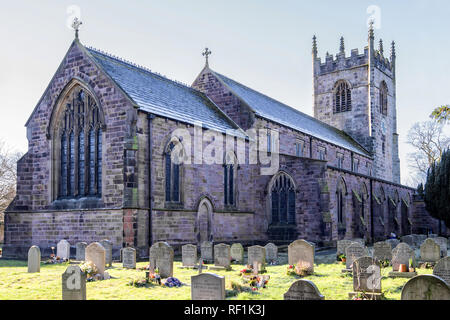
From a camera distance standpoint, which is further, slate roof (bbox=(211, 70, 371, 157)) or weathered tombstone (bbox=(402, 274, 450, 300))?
Answer: slate roof (bbox=(211, 70, 371, 157))

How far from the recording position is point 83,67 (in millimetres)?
23078

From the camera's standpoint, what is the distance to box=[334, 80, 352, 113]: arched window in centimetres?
4953

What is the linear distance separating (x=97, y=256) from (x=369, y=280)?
8442mm

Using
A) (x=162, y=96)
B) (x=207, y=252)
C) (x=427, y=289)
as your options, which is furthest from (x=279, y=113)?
(x=427, y=289)

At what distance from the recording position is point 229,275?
15.9 m

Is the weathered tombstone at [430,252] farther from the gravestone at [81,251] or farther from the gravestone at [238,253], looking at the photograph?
the gravestone at [81,251]

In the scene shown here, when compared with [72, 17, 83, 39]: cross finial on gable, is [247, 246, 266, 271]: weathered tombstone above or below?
below

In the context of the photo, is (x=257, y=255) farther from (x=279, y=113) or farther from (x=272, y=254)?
(x=279, y=113)

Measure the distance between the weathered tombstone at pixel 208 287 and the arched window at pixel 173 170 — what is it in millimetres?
12891

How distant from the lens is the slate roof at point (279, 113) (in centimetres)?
3219

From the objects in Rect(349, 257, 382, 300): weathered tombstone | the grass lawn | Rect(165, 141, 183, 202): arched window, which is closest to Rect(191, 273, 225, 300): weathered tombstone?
the grass lawn

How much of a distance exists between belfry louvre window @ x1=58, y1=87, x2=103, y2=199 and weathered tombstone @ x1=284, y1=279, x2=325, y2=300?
47.2 feet

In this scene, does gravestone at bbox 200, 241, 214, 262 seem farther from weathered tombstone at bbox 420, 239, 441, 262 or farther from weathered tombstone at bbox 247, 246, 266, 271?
weathered tombstone at bbox 420, 239, 441, 262
